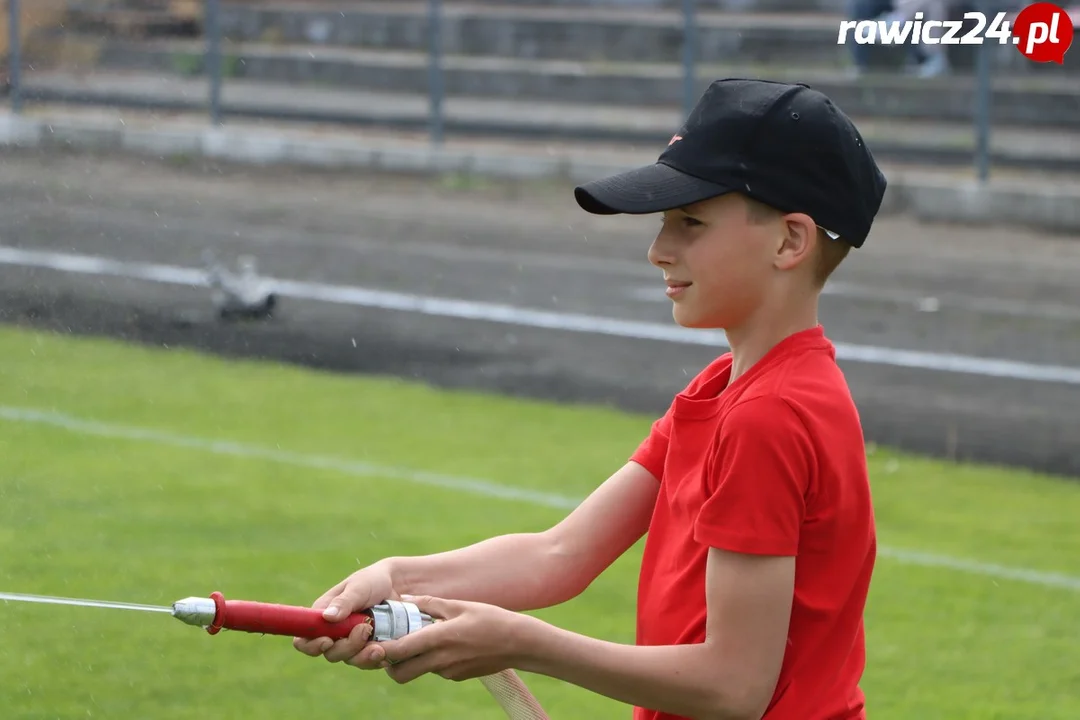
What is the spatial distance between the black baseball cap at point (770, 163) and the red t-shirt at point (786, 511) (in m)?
0.18

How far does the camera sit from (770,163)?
228 centimetres

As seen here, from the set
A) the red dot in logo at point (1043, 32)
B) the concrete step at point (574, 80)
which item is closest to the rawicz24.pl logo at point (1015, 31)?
the red dot in logo at point (1043, 32)

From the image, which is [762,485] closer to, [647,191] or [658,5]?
[647,191]

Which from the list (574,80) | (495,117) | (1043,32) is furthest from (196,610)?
(574,80)

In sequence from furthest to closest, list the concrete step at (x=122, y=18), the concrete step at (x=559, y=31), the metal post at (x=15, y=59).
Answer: the concrete step at (x=122, y=18) < the metal post at (x=15, y=59) < the concrete step at (x=559, y=31)

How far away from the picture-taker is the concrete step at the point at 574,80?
607 inches

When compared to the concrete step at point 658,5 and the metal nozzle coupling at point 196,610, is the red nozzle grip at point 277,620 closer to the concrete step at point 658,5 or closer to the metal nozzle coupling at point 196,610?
the metal nozzle coupling at point 196,610

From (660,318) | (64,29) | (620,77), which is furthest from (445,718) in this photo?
(64,29)

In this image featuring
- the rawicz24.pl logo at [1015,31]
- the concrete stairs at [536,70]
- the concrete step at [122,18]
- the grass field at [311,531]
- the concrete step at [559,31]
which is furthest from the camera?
the concrete step at [122,18]

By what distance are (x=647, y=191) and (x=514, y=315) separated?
8558mm

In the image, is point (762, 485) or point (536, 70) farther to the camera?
point (536, 70)

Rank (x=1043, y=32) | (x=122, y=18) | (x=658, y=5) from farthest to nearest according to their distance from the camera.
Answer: (x=122, y=18) → (x=658, y=5) → (x=1043, y=32)

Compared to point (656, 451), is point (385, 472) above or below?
below

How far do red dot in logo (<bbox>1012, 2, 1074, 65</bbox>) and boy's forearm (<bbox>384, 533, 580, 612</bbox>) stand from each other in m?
13.0
